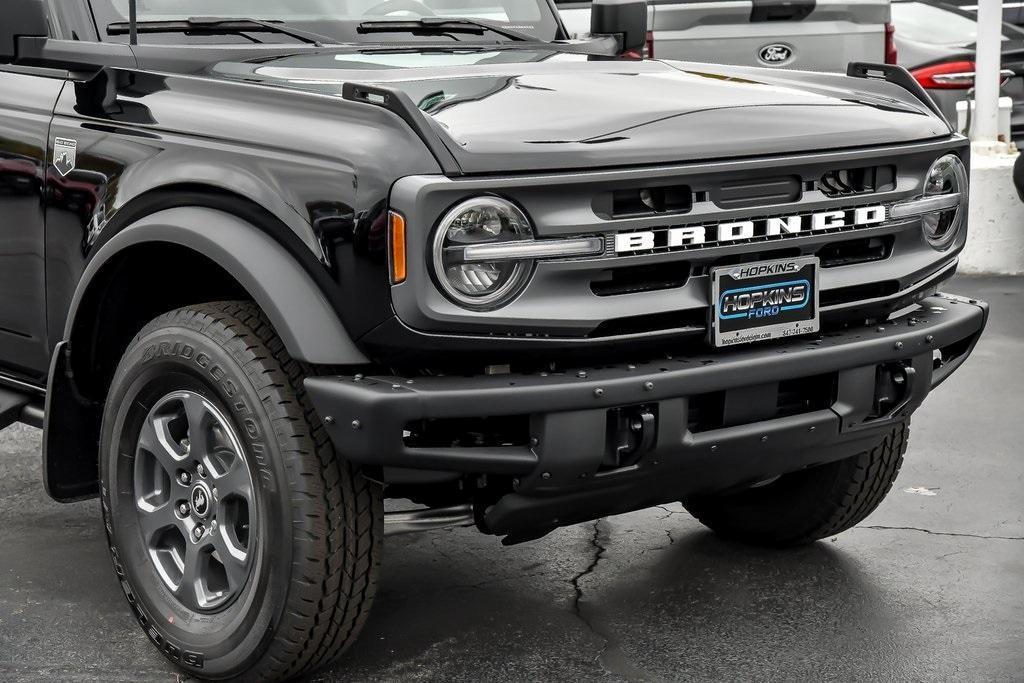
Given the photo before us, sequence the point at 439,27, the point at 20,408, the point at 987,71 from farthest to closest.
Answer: the point at 987,71
the point at 439,27
the point at 20,408

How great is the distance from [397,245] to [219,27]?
1352 millimetres

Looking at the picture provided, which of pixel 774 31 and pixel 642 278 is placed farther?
pixel 774 31

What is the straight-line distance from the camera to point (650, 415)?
2.88 meters

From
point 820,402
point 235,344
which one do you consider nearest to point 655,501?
point 820,402

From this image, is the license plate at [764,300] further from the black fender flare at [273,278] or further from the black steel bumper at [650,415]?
the black fender flare at [273,278]

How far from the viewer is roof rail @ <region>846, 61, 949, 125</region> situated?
3.66 metres

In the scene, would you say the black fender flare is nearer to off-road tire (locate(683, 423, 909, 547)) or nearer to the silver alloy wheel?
the silver alloy wheel

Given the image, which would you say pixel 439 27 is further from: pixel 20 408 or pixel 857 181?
pixel 20 408

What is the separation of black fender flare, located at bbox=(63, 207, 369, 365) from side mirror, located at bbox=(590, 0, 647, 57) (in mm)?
1944

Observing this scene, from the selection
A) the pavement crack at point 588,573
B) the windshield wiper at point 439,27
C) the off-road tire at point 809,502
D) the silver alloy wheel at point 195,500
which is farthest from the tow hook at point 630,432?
the windshield wiper at point 439,27

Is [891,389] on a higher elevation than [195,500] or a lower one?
A: higher

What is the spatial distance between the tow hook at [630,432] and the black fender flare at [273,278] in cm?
51

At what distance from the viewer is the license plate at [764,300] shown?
3.01 metres

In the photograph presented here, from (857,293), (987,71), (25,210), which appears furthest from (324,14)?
(987,71)
